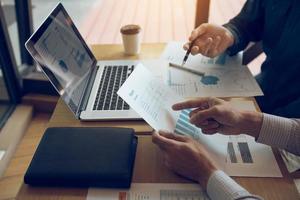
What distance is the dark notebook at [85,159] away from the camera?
75 cm

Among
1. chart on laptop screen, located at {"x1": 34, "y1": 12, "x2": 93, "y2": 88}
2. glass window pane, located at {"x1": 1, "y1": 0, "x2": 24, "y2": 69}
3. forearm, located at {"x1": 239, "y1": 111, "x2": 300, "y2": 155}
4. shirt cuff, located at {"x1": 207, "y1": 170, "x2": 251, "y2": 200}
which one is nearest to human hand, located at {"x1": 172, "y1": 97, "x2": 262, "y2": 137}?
forearm, located at {"x1": 239, "y1": 111, "x2": 300, "y2": 155}

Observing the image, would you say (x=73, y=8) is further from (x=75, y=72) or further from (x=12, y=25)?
A: (x=75, y=72)

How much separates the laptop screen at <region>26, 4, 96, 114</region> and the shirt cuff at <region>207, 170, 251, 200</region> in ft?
1.49

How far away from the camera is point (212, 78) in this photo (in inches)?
44.9

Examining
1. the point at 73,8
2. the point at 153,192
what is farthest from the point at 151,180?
Answer: the point at 73,8

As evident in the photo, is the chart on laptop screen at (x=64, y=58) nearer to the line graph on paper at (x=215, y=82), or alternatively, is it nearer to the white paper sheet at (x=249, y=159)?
the line graph on paper at (x=215, y=82)

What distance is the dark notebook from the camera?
0.75 metres

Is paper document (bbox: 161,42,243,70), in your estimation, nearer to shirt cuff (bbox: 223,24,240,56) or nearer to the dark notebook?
shirt cuff (bbox: 223,24,240,56)

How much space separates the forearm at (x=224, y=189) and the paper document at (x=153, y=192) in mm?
29

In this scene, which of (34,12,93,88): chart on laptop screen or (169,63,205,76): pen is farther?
(169,63,205,76): pen

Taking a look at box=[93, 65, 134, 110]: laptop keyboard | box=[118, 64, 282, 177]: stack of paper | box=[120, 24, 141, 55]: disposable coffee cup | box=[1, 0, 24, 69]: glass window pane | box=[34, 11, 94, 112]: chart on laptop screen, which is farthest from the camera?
box=[1, 0, 24, 69]: glass window pane

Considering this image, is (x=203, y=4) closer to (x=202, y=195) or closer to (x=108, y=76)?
(x=108, y=76)

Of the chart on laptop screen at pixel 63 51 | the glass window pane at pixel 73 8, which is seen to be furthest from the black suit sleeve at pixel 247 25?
the glass window pane at pixel 73 8

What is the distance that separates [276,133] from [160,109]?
0.31 meters
